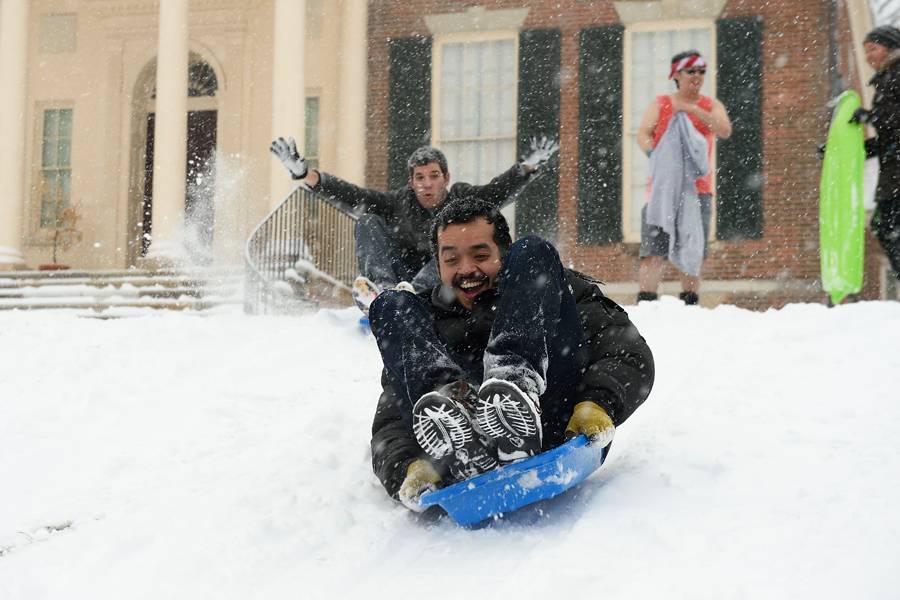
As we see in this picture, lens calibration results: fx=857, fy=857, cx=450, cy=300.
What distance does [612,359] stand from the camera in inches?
107

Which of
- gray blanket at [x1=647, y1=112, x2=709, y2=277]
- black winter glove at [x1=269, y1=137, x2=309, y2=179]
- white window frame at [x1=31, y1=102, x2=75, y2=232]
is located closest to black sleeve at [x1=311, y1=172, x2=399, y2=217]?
black winter glove at [x1=269, y1=137, x2=309, y2=179]

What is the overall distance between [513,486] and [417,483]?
329 mm

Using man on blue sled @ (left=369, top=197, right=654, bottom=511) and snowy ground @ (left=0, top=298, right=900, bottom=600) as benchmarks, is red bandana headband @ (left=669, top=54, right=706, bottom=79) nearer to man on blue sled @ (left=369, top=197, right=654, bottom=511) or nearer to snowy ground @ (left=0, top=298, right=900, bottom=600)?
snowy ground @ (left=0, top=298, right=900, bottom=600)

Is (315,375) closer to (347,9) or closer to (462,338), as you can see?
(462,338)

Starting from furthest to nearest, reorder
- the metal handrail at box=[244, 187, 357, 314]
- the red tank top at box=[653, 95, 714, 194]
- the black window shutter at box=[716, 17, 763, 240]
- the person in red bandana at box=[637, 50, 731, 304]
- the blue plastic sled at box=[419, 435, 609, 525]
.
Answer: the black window shutter at box=[716, 17, 763, 240]
the metal handrail at box=[244, 187, 357, 314]
the red tank top at box=[653, 95, 714, 194]
the person in red bandana at box=[637, 50, 731, 304]
the blue plastic sled at box=[419, 435, 609, 525]

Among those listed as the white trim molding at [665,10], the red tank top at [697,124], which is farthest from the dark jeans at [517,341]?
the white trim molding at [665,10]

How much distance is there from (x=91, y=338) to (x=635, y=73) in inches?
324

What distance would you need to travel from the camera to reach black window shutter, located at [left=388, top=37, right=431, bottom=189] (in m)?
12.3

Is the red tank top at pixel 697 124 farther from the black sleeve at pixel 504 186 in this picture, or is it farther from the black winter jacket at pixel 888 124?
the black sleeve at pixel 504 186

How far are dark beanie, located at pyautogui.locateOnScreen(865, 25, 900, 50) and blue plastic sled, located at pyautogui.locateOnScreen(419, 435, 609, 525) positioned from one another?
4.97 meters

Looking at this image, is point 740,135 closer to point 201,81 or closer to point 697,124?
point 697,124

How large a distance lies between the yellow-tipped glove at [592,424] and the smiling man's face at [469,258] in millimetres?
514

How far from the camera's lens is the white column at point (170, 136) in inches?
451

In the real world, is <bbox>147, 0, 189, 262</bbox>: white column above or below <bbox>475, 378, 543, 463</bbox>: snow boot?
above
